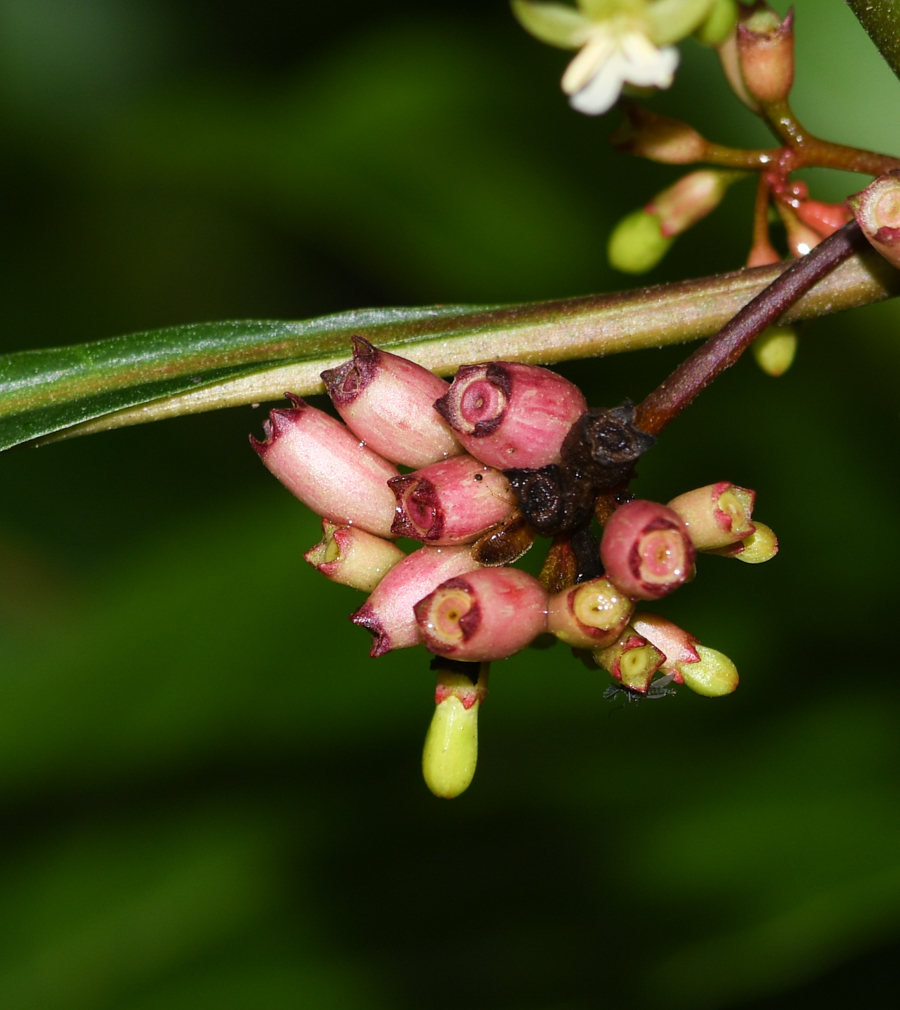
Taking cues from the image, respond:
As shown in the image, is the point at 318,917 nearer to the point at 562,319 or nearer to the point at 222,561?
the point at 222,561

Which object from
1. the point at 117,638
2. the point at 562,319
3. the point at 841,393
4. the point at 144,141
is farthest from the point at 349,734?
the point at 144,141

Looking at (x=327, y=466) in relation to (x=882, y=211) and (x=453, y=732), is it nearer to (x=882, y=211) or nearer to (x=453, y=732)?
(x=453, y=732)

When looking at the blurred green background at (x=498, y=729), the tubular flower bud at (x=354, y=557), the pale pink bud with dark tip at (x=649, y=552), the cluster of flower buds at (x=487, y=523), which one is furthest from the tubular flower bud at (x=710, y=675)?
the blurred green background at (x=498, y=729)

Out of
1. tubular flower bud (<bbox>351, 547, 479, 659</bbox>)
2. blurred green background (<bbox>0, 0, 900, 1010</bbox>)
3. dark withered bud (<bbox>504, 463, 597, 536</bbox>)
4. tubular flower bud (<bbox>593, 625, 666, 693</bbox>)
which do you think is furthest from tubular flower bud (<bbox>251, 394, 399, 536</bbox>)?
blurred green background (<bbox>0, 0, 900, 1010</bbox>)

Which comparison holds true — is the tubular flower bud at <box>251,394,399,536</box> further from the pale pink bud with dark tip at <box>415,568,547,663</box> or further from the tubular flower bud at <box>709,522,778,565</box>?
the tubular flower bud at <box>709,522,778,565</box>

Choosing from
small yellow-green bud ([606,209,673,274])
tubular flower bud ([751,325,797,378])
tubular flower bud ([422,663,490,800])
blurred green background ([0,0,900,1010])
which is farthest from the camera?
blurred green background ([0,0,900,1010])

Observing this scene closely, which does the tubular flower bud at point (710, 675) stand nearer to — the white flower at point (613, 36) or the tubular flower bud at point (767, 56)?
the white flower at point (613, 36)
